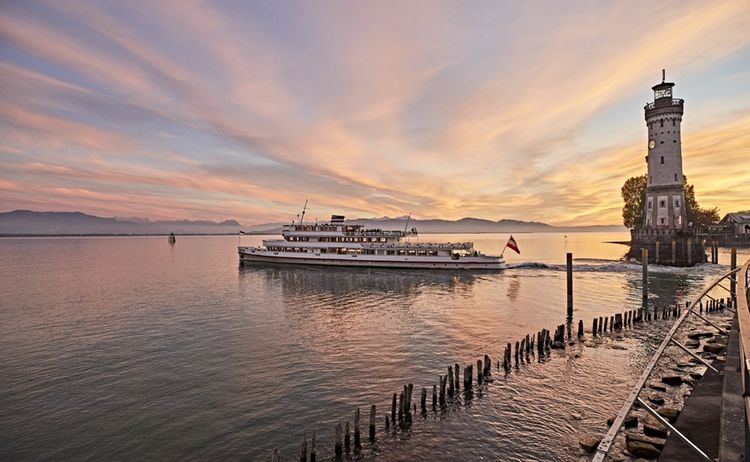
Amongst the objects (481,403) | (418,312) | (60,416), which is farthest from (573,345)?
(60,416)

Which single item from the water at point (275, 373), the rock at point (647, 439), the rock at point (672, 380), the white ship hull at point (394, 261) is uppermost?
the white ship hull at point (394, 261)

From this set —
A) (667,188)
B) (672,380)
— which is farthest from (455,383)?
(667,188)

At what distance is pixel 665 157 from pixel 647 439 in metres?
58.4

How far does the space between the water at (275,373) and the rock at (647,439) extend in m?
1.62

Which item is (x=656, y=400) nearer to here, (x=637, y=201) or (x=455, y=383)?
(x=455, y=383)

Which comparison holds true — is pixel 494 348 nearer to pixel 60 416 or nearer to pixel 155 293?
pixel 60 416

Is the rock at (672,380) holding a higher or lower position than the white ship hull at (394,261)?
lower

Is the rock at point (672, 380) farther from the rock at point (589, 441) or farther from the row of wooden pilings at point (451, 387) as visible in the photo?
the rock at point (589, 441)

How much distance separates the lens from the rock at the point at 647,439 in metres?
10.5

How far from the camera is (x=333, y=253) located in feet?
211

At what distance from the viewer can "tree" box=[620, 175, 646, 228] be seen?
263 ft

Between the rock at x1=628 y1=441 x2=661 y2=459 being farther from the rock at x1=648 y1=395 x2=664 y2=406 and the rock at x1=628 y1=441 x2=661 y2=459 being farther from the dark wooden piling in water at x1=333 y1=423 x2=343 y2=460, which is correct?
the dark wooden piling in water at x1=333 y1=423 x2=343 y2=460

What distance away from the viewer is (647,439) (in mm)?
10742

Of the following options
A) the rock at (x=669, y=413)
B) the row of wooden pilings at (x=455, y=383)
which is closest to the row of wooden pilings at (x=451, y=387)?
the row of wooden pilings at (x=455, y=383)
